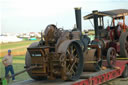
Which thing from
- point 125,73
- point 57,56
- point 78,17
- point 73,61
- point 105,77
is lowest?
point 125,73

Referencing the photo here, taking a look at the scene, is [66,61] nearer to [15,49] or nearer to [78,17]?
[78,17]

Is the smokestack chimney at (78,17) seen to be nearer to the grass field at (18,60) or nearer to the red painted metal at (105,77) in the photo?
the red painted metal at (105,77)

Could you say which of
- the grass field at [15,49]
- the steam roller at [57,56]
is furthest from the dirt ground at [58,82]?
the grass field at [15,49]

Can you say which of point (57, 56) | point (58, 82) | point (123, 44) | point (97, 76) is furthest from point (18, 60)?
point (57, 56)

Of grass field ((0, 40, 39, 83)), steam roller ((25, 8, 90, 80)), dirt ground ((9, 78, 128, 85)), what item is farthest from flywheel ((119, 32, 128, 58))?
grass field ((0, 40, 39, 83))

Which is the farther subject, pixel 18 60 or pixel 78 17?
pixel 18 60

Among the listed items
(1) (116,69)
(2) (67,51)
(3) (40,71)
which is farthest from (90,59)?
(3) (40,71)

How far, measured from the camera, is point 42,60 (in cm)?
580

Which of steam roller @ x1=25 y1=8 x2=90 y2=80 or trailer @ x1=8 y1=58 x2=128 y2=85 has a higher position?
steam roller @ x1=25 y1=8 x2=90 y2=80

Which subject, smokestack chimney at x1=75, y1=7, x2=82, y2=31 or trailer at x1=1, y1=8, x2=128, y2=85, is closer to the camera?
trailer at x1=1, y1=8, x2=128, y2=85

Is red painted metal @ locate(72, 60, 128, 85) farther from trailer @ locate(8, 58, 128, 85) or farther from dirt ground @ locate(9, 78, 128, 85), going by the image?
dirt ground @ locate(9, 78, 128, 85)

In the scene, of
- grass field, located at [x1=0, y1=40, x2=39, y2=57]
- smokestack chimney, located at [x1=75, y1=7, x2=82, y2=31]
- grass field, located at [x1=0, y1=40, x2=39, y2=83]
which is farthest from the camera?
grass field, located at [x1=0, y1=40, x2=39, y2=57]

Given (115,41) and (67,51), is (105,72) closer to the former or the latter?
(67,51)

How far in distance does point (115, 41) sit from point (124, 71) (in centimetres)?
153
